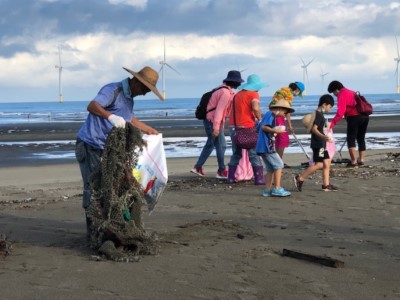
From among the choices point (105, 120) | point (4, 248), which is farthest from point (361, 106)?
point (4, 248)

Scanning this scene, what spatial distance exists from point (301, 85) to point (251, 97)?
1.72 m

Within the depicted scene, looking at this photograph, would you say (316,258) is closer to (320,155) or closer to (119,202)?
(119,202)

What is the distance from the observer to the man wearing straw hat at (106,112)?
5.55 meters

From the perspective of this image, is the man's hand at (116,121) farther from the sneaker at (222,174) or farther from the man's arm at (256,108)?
the sneaker at (222,174)

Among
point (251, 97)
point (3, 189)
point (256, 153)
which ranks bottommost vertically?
point (3, 189)

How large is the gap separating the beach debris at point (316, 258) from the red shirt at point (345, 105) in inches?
256

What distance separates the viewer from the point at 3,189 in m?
10.4

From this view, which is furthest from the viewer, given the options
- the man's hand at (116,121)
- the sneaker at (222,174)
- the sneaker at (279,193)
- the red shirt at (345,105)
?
the red shirt at (345,105)

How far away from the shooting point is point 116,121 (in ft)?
18.1

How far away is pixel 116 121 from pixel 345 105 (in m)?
7.14

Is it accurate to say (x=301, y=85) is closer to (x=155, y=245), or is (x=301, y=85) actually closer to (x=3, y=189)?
(x=3, y=189)

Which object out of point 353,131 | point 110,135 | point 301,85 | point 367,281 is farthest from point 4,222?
point 353,131

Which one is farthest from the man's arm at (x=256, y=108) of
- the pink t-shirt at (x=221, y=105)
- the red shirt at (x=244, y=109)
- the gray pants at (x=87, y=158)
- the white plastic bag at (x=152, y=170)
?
the gray pants at (x=87, y=158)

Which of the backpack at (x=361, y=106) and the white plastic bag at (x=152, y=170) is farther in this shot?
the backpack at (x=361, y=106)
